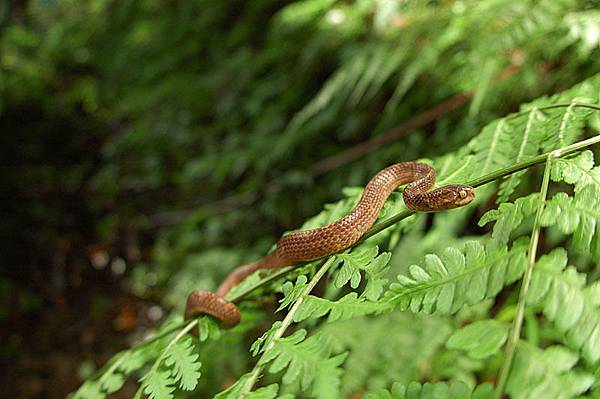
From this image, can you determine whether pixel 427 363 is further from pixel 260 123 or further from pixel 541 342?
pixel 260 123

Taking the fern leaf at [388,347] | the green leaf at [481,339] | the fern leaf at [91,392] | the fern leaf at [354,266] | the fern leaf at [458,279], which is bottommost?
the fern leaf at [388,347]

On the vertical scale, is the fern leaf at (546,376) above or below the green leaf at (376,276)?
below

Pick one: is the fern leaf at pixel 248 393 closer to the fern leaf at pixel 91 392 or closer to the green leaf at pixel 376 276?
the green leaf at pixel 376 276

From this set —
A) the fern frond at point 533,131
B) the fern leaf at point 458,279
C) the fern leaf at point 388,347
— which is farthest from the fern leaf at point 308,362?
the fern leaf at point 388,347

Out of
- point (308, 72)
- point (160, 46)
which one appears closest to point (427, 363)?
point (308, 72)

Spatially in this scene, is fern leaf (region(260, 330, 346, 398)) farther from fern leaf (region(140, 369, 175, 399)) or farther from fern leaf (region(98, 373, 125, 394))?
fern leaf (region(98, 373, 125, 394))

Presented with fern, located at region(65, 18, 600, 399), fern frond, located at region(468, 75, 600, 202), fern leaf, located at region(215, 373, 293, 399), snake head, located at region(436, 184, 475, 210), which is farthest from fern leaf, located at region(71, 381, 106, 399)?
fern frond, located at region(468, 75, 600, 202)
